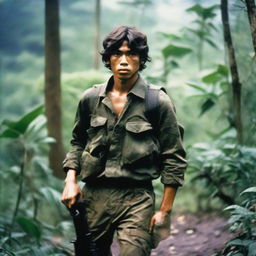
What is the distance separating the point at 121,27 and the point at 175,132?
855 millimetres

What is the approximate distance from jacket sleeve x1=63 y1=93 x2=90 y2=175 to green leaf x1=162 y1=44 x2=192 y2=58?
3.89m

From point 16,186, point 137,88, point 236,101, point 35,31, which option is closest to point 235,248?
point 137,88

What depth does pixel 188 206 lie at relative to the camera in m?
7.63

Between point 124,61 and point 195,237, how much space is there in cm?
338

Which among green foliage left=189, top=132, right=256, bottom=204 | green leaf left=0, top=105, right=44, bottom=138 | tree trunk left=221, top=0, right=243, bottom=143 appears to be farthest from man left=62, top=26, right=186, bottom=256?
green leaf left=0, top=105, right=44, bottom=138

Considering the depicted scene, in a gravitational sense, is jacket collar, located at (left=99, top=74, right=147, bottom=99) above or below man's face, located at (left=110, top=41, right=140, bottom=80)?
below

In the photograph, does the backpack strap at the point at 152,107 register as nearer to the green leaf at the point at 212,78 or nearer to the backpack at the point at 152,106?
the backpack at the point at 152,106

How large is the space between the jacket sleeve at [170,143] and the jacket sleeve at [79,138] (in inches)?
23.6

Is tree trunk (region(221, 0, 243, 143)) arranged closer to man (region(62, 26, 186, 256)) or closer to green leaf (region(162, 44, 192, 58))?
green leaf (region(162, 44, 192, 58))

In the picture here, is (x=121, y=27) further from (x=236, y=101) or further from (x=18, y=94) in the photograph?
(x=18, y=94)

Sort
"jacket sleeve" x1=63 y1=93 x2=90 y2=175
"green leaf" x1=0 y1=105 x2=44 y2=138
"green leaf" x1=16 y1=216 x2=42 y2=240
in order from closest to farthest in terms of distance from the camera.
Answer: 1. "jacket sleeve" x1=63 y1=93 x2=90 y2=175
2. "green leaf" x1=16 y1=216 x2=42 y2=240
3. "green leaf" x1=0 y1=105 x2=44 y2=138

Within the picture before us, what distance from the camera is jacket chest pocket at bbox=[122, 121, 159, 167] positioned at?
3174 mm

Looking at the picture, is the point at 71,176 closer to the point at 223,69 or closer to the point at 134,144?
the point at 134,144

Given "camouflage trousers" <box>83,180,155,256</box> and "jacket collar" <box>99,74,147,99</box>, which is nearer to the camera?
"camouflage trousers" <box>83,180,155,256</box>
